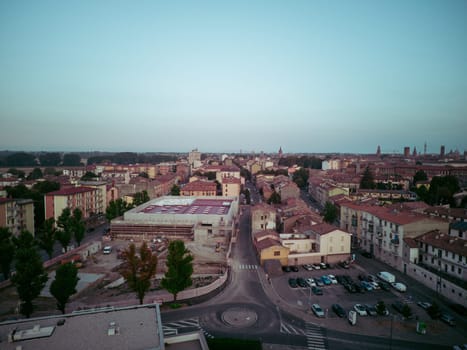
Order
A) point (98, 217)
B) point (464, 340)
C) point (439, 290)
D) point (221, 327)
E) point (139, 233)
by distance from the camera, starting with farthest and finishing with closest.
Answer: point (98, 217)
point (139, 233)
point (439, 290)
point (221, 327)
point (464, 340)

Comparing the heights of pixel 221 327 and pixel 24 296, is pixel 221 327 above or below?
below

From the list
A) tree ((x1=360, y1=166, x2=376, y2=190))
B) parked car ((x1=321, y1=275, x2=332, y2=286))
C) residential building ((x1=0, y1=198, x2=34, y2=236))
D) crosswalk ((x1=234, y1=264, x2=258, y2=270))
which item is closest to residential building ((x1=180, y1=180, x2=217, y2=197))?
residential building ((x1=0, y1=198, x2=34, y2=236))

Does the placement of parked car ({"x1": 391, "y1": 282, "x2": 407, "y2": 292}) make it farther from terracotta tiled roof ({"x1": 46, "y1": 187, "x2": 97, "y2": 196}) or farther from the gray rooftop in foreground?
terracotta tiled roof ({"x1": 46, "y1": 187, "x2": 97, "y2": 196})

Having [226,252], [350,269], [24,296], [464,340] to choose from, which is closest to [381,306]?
[464,340]

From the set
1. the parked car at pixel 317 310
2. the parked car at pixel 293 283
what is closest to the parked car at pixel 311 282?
the parked car at pixel 293 283

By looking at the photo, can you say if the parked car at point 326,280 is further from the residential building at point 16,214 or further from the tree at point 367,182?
the tree at point 367,182

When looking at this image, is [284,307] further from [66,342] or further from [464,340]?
[66,342]
